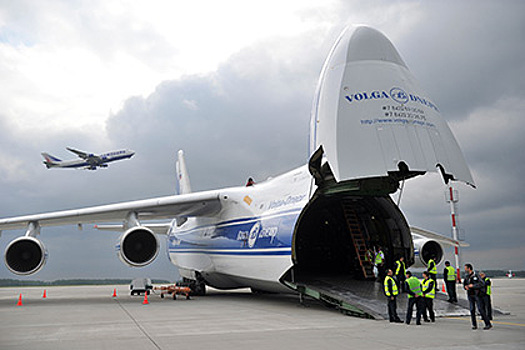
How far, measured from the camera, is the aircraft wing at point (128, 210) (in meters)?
15.1

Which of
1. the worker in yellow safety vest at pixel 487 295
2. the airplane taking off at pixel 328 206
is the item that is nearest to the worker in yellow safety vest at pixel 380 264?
the airplane taking off at pixel 328 206

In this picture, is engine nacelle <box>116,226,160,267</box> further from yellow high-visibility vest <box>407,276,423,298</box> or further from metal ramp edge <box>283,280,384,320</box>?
yellow high-visibility vest <box>407,276,423,298</box>

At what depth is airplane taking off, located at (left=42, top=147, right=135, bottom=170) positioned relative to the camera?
43656 millimetres

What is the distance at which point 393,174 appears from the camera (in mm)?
10875

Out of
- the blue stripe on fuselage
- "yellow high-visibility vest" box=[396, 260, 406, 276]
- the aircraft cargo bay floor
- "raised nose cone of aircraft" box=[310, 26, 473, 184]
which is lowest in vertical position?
the aircraft cargo bay floor

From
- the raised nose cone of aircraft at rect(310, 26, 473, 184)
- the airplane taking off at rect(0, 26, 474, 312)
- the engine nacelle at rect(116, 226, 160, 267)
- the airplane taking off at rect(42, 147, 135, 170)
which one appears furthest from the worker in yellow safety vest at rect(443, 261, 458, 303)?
the airplane taking off at rect(42, 147, 135, 170)

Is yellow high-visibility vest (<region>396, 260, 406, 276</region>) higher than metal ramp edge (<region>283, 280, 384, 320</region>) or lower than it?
higher

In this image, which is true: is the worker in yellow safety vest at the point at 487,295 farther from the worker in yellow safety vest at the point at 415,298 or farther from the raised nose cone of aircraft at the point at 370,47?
the raised nose cone of aircraft at the point at 370,47

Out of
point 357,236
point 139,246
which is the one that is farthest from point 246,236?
point 139,246

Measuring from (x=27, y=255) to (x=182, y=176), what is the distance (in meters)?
8.37

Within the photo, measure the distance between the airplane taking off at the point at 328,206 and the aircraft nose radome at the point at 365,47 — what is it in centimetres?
2

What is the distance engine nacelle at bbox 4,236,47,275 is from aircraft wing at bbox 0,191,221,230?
37.3 inches

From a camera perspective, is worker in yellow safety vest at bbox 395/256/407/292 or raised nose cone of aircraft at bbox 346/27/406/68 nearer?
raised nose cone of aircraft at bbox 346/27/406/68

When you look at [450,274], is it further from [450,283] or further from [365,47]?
[365,47]
